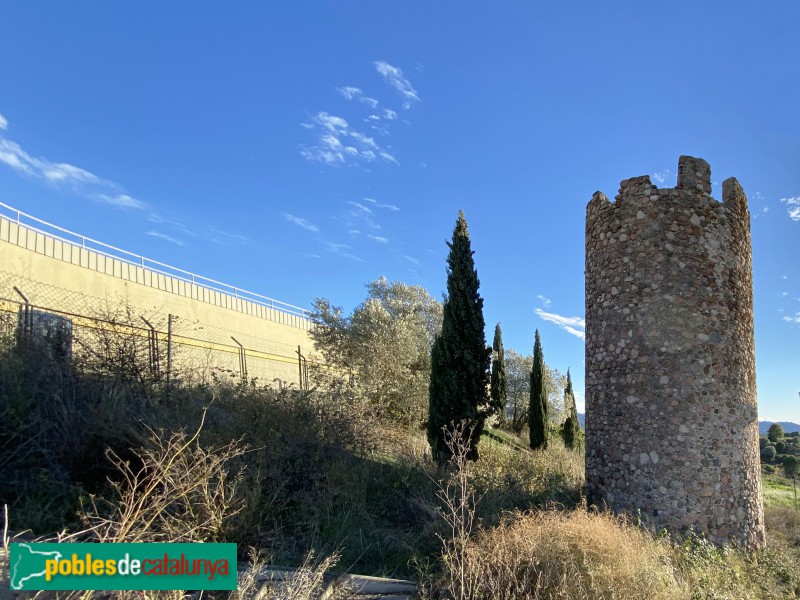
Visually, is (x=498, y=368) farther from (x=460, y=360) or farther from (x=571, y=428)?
(x=460, y=360)

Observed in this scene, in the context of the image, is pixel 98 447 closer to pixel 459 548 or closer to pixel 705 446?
pixel 459 548

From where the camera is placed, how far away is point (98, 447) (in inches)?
251

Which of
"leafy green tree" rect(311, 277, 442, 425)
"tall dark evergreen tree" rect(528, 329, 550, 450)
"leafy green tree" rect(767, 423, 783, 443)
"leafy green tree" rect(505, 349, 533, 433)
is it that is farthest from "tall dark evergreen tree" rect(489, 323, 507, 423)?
"leafy green tree" rect(767, 423, 783, 443)

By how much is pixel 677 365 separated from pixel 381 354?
8.85m

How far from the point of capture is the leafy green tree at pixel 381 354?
14.3 meters

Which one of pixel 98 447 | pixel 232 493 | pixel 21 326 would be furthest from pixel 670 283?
pixel 21 326

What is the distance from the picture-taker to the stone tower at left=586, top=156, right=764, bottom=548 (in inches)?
303

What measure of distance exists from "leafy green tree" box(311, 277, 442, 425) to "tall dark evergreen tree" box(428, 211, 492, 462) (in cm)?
249

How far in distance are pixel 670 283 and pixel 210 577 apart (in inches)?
290

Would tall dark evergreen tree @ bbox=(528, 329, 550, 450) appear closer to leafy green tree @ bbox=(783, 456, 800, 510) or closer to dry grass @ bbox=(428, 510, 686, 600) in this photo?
leafy green tree @ bbox=(783, 456, 800, 510)

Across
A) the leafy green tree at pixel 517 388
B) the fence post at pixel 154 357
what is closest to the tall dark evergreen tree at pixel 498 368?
the leafy green tree at pixel 517 388

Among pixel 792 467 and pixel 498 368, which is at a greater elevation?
pixel 498 368

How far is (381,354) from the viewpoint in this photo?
50.1ft

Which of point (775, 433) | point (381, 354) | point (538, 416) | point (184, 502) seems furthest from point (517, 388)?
point (184, 502)
